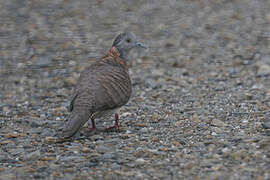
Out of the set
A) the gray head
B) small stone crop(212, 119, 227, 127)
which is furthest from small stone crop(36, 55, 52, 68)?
small stone crop(212, 119, 227, 127)

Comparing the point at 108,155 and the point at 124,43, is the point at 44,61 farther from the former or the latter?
the point at 108,155

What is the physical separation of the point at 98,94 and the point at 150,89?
9.89 ft

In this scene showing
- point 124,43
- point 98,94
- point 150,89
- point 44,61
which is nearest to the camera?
point 98,94

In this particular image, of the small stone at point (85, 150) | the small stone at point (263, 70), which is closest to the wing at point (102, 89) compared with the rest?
the small stone at point (85, 150)

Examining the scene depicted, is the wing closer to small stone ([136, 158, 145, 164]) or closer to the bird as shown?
the bird

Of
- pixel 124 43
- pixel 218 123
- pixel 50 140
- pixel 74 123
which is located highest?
pixel 124 43

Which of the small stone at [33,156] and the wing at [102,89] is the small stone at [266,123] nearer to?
the wing at [102,89]

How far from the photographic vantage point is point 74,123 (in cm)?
582

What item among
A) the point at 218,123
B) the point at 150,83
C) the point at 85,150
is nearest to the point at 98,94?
the point at 85,150

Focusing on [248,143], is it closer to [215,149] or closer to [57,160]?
[215,149]

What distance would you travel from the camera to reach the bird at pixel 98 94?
19.2ft

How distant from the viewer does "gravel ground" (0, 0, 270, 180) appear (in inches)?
214

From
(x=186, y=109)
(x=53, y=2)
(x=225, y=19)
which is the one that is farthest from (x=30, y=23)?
(x=186, y=109)

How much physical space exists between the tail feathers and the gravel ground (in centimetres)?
21
